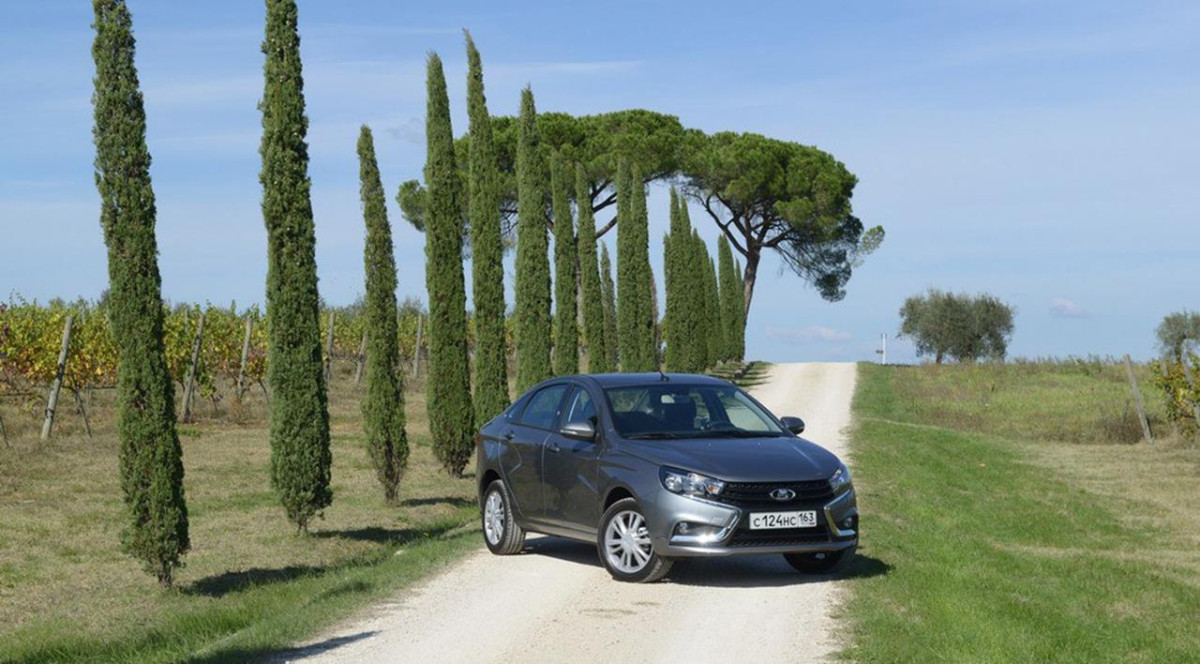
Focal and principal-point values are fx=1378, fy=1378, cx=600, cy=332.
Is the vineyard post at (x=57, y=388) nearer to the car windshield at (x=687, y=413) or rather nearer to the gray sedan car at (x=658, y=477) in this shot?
the gray sedan car at (x=658, y=477)

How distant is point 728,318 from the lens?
6675 centimetres

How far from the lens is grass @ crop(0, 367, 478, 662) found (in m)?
10.6

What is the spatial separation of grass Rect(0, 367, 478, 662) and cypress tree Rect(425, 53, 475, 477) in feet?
2.55

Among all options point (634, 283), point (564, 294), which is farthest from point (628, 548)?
point (634, 283)

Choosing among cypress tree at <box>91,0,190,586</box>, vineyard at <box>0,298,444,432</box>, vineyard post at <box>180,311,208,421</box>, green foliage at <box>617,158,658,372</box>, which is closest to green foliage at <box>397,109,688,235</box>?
green foliage at <box>617,158,658,372</box>

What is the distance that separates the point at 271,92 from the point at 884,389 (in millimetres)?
36635

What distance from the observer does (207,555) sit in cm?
1534

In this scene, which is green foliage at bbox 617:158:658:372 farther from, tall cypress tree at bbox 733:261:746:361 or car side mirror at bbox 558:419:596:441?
car side mirror at bbox 558:419:596:441

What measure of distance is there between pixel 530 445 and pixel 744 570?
2.28m

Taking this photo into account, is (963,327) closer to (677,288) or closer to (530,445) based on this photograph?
(677,288)

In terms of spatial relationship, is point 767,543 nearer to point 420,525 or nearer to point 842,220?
point 420,525

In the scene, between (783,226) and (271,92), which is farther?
(783,226)

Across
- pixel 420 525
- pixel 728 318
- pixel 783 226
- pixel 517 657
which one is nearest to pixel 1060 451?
pixel 420 525

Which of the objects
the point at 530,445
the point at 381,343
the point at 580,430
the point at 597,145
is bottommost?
the point at 530,445
